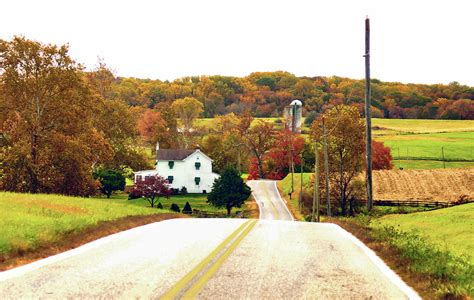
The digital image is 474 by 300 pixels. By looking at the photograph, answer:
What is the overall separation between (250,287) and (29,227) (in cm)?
741

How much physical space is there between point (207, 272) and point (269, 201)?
79.9 m

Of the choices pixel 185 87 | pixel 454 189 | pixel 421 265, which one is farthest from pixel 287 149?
pixel 421 265

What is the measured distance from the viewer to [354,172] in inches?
2591

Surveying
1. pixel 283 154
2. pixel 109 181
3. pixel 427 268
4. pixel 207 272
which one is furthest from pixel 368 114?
pixel 283 154

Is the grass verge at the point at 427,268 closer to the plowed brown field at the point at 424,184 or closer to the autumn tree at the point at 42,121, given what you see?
the autumn tree at the point at 42,121

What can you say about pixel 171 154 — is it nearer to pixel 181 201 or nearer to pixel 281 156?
pixel 181 201

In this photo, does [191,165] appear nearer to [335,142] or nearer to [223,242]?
[335,142]

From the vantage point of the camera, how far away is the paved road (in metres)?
73.3

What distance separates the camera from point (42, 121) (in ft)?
137

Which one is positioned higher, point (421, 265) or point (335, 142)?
point (335, 142)

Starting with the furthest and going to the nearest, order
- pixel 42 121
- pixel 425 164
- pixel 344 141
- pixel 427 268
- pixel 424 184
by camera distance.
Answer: pixel 425 164, pixel 424 184, pixel 344 141, pixel 42 121, pixel 427 268

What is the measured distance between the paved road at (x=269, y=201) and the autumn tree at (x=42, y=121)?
32577 mm

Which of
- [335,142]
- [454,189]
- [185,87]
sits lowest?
[454,189]

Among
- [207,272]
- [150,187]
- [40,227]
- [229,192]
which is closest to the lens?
[207,272]
